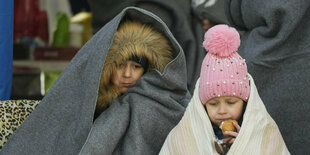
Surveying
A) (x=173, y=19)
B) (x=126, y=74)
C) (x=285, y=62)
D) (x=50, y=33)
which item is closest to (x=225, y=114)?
(x=126, y=74)

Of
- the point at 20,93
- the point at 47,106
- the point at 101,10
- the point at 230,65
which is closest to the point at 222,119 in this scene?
the point at 230,65

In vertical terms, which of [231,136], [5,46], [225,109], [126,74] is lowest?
[231,136]

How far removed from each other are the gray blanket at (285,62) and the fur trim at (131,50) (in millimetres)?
579

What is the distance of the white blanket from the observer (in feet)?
9.21

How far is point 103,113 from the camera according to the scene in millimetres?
3375

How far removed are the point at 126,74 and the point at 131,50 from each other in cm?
14

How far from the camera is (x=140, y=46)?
3438mm

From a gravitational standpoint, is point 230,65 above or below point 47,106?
above

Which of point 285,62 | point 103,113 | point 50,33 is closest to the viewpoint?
point 103,113

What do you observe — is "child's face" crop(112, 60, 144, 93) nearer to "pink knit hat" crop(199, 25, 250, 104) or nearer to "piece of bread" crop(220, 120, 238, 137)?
"pink knit hat" crop(199, 25, 250, 104)

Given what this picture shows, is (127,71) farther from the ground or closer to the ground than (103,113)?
farther from the ground

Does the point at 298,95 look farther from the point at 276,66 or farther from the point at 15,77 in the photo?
the point at 15,77

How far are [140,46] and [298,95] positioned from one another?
986mm

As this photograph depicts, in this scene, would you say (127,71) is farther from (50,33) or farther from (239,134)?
(50,33)
